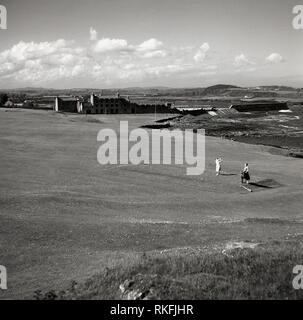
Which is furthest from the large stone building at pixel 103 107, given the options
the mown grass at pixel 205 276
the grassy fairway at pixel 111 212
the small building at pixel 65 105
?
the mown grass at pixel 205 276

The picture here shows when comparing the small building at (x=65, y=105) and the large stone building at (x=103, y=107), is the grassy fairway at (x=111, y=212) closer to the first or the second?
the large stone building at (x=103, y=107)

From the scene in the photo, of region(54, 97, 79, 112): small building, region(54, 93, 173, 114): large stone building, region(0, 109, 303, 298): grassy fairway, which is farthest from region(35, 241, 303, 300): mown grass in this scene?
region(54, 97, 79, 112): small building

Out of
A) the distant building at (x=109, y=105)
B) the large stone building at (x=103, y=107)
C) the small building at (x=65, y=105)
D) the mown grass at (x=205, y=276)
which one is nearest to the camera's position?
the mown grass at (x=205, y=276)

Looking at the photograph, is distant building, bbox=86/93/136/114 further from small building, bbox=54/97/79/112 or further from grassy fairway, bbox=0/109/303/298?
grassy fairway, bbox=0/109/303/298

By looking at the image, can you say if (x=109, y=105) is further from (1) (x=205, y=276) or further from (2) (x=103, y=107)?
(1) (x=205, y=276)

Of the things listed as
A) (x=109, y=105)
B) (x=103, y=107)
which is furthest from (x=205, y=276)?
(x=109, y=105)
